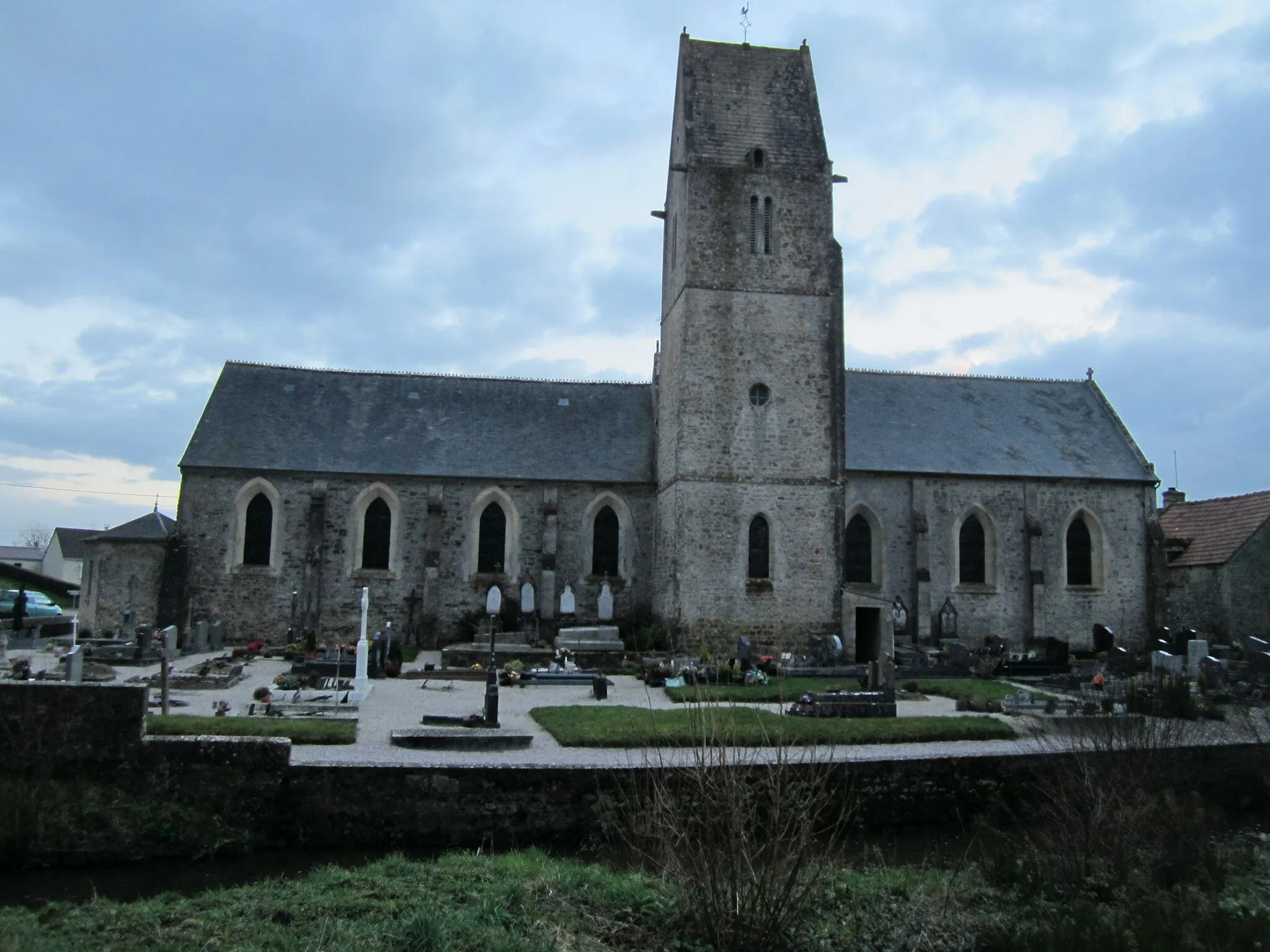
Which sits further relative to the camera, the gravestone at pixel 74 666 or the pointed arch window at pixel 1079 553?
the pointed arch window at pixel 1079 553

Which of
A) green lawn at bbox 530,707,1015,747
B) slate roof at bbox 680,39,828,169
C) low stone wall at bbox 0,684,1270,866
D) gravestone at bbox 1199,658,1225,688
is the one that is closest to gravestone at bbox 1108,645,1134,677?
gravestone at bbox 1199,658,1225,688

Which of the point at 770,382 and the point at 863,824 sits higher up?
the point at 770,382

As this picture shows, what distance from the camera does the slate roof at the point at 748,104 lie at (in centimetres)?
3006

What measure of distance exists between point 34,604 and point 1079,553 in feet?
130

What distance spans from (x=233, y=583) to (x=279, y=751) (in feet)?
62.9

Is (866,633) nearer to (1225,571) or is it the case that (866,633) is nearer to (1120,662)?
(1120,662)

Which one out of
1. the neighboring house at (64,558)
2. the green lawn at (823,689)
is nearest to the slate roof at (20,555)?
the neighboring house at (64,558)

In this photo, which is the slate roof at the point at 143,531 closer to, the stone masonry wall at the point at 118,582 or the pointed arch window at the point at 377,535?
the stone masonry wall at the point at 118,582

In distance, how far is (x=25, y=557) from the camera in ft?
285

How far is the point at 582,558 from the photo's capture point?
32250 millimetres

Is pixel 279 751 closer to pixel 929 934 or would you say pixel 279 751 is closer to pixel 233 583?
pixel 929 934

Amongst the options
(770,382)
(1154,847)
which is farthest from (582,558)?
(1154,847)

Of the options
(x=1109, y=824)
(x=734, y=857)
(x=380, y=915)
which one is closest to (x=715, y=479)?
(x=1109, y=824)

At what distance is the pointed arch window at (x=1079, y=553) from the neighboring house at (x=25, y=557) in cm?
6925
